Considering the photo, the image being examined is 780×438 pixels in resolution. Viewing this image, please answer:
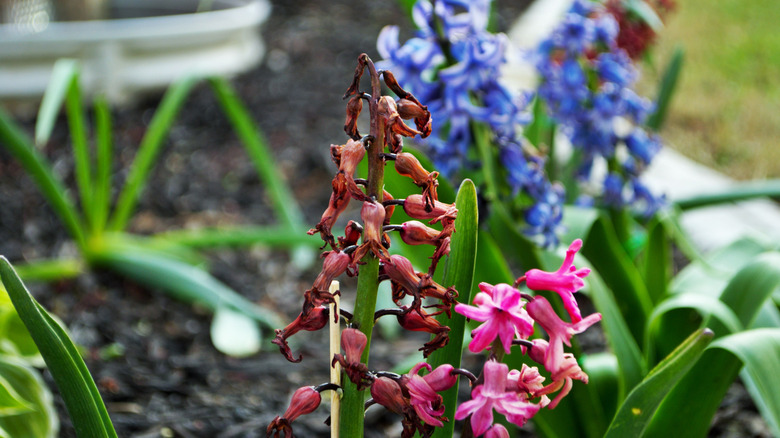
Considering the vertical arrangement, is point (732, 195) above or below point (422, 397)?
above

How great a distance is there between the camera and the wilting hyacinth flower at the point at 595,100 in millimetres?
1614

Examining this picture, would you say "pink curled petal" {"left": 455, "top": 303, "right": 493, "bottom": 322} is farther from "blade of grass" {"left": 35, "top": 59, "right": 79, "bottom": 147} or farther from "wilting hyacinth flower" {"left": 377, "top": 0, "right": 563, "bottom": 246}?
"blade of grass" {"left": 35, "top": 59, "right": 79, "bottom": 147}

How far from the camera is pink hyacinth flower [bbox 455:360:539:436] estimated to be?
67 centimetres

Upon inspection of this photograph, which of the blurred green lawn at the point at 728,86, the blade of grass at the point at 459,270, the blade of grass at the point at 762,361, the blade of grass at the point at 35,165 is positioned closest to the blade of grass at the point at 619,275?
the blade of grass at the point at 762,361

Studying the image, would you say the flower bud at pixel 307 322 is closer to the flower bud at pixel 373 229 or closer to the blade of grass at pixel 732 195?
the flower bud at pixel 373 229

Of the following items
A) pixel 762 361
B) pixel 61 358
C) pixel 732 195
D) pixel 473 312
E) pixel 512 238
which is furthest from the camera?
pixel 732 195

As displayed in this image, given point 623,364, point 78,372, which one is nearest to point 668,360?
point 623,364

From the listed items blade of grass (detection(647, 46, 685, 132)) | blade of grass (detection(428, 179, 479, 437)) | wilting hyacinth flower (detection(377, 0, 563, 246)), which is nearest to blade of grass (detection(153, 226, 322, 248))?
wilting hyacinth flower (detection(377, 0, 563, 246))

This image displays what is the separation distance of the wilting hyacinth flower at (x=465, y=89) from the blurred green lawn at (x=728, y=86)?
232 centimetres

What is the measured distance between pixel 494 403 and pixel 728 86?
414 centimetres

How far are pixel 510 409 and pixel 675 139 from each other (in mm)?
3488

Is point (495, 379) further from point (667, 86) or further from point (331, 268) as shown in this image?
point (667, 86)

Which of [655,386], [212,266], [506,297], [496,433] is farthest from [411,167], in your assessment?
[212,266]

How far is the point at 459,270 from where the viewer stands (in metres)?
0.80
